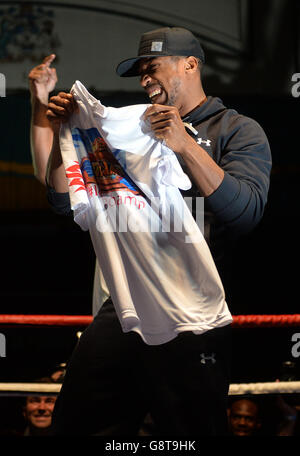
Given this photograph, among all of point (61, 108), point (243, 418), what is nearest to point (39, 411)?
point (243, 418)

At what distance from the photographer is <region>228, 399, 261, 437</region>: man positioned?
9.61 ft

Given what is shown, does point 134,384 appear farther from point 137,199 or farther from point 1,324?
point 1,324

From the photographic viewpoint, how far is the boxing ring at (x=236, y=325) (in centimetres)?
196

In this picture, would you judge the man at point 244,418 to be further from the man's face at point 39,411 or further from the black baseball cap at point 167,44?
the black baseball cap at point 167,44

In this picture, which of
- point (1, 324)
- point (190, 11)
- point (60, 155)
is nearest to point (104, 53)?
point (190, 11)

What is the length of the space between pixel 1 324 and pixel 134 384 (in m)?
0.94

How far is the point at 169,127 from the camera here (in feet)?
4.29

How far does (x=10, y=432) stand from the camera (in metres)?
3.13

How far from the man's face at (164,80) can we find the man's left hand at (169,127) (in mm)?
175

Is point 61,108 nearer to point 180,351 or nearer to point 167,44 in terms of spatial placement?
point 167,44

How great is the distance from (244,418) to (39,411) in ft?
3.06

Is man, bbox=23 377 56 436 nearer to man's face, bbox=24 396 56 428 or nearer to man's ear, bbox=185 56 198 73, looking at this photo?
man's face, bbox=24 396 56 428

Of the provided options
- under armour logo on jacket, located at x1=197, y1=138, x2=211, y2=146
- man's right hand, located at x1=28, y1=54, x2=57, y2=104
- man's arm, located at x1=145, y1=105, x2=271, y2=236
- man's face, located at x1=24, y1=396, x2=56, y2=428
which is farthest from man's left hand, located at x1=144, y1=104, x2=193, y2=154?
man's face, located at x1=24, y1=396, x2=56, y2=428

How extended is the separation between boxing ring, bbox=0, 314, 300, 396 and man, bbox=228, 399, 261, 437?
934 millimetres
